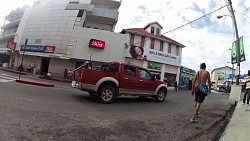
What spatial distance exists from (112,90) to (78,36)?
63.1 feet

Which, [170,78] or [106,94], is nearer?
[106,94]

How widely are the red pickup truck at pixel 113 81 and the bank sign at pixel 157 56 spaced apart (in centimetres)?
1911

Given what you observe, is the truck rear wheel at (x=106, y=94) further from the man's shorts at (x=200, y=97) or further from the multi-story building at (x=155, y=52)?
the multi-story building at (x=155, y=52)

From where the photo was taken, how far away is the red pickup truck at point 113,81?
935 centimetres

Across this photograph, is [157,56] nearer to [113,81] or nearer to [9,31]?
[113,81]

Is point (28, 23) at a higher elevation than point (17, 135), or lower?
higher

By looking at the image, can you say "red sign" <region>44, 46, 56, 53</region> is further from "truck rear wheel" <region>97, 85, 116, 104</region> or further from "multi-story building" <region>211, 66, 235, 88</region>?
"multi-story building" <region>211, 66, 235, 88</region>

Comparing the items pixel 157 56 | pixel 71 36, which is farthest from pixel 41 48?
pixel 157 56

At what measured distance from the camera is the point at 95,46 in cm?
A: 2766

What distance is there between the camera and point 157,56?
3278 cm

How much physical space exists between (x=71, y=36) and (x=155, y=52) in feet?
38.4

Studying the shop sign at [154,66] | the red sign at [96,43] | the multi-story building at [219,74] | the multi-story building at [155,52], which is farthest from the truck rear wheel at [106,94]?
the multi-story building at [219,74]

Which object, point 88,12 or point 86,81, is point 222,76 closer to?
point 88,12

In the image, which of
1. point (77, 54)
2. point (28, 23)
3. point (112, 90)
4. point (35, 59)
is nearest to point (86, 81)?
point (112, 90)
